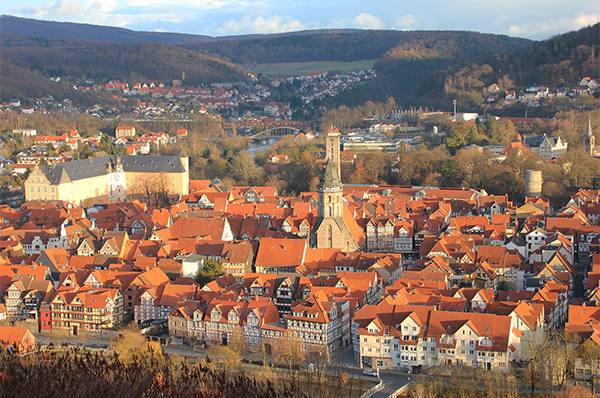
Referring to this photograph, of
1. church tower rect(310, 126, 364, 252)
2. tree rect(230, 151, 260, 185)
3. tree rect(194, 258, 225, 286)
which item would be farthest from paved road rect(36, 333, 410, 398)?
tree rect(230, 151, 260, 185)

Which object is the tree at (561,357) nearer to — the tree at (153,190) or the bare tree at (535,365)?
the bare tree at (535,365)

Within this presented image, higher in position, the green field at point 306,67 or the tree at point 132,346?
the green field at point 306,67

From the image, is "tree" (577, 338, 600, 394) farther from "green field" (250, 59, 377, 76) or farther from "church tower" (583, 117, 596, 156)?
"green field" (250, 59, 377, 76)

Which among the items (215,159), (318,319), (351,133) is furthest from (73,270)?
(351,133)

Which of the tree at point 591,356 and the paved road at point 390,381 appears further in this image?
the paved road at point 390,381

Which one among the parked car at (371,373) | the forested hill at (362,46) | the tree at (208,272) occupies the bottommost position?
the parked car at (371,373)

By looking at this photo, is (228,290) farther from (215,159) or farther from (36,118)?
(36,118)

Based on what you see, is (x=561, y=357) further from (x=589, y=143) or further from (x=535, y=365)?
(x=589, y=143)

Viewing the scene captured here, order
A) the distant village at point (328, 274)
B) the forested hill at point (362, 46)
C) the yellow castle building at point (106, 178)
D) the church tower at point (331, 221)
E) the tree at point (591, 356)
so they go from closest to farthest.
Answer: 1. the tree at point (591, 356)
2. the distant village at point (328, 274)
3. the church tower at point (331, 221)
4. the yellow castle building at point (106, 178)
5. the forested hill at point (362, 46)

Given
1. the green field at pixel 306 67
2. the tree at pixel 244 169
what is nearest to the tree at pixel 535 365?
the tree at pixel 244 169
